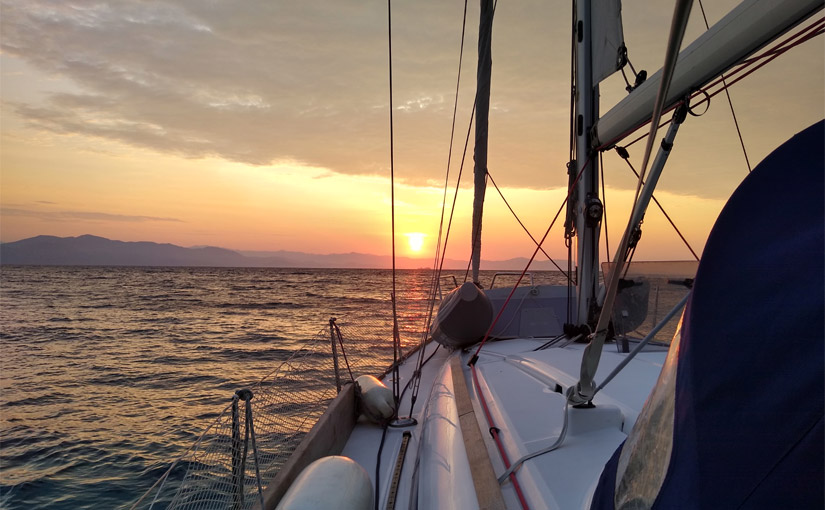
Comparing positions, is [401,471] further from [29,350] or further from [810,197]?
[29,350]

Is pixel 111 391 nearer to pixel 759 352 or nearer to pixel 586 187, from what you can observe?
pixel 586 187

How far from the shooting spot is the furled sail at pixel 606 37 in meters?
5.14

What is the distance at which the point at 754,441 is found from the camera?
116 cm

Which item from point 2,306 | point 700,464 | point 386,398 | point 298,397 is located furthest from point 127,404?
point 2,306

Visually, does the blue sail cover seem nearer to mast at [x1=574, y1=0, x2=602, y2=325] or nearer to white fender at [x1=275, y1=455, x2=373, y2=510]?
white fender at [x1=275, y1=455, x2=373, y2=510]

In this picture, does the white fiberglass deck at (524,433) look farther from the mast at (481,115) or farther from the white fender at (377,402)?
the mast at (481,115)

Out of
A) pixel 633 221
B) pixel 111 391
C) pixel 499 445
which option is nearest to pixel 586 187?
pixel 499 445

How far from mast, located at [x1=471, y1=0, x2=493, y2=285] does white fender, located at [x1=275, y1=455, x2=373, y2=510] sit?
5250 millimetres

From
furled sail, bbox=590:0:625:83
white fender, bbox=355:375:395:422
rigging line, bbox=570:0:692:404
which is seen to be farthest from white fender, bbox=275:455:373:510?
furled sail, bbox=590:0:625:83

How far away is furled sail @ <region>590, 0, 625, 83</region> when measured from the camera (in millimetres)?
5144

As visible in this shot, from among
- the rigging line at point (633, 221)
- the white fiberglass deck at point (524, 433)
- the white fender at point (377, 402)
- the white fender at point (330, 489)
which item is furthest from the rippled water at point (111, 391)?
the rigging line at point (633, 221)

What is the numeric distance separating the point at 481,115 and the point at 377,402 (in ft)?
14.2

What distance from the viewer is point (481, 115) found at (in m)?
7.12

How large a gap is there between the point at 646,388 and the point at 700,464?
2.74 meters
